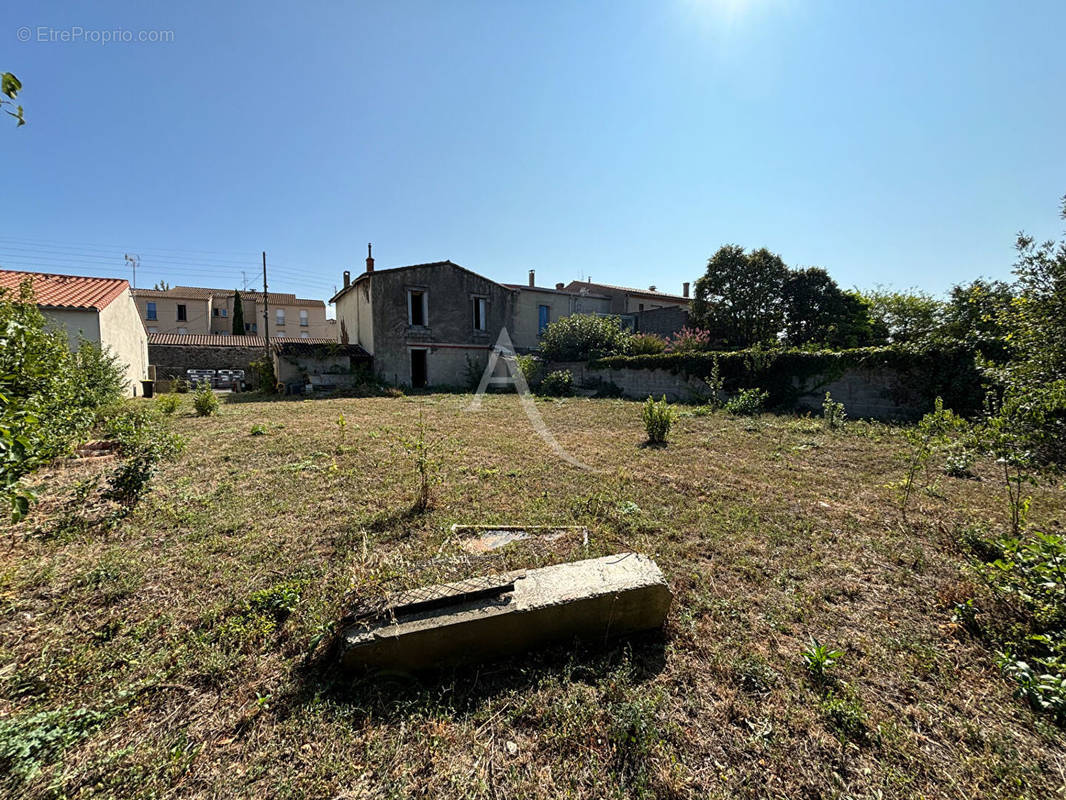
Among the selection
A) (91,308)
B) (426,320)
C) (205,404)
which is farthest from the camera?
(426,320)

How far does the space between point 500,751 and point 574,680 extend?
1.80 ft

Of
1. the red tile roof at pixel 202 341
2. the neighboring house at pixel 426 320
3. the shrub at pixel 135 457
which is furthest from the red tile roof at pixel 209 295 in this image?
the shrub at pixel 135 457

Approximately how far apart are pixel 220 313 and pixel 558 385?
35847 millimetres

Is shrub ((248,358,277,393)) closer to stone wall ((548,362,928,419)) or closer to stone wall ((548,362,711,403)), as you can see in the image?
stone wall ((548,362,711,403))

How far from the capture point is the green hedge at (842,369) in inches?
359

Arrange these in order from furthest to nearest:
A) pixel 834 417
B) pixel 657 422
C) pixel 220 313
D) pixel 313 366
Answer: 1. pixel 220 313
2. pixel 313 366
3. pixel 834 417
4. pixel 657 422

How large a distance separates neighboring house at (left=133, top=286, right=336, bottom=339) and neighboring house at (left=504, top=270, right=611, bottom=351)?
79.9 ft

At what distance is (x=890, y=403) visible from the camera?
10219 millimetres

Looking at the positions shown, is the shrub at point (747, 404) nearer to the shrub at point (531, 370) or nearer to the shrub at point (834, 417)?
the shrub at point (834, 417)

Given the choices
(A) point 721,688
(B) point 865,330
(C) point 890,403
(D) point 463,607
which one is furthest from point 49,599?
(B) point 865,330

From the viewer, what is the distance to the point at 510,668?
7.58ft

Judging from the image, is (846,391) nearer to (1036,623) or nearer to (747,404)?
(747,404)

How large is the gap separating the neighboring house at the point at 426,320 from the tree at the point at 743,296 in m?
11.2

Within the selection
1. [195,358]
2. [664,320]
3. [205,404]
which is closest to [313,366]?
[205,404]
